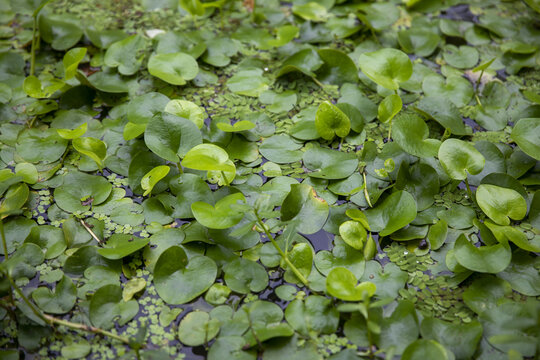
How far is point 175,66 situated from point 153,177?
61 cm

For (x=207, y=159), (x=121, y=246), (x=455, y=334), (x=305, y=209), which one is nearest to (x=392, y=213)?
(x=305, y=209)

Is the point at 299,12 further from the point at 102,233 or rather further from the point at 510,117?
the point at 102,233

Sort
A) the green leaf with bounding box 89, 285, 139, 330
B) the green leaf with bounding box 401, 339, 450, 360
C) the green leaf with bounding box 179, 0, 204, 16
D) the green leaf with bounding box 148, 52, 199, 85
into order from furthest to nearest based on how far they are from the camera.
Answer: the green leaf with bounding box 179, 0, 204, 16, the green leaf with bounding box 148, 52, 199, 85, the green leaf with bounding box 89, 285, 139, 330, the green leaf with bounding box 401, 339, 450, 360

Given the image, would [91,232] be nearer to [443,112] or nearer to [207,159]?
[207,159]

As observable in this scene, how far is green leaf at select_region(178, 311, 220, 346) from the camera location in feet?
4.14

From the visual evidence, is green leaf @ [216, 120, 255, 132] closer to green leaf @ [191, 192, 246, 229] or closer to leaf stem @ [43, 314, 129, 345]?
green leaf @ [191, 192, 246, 229]

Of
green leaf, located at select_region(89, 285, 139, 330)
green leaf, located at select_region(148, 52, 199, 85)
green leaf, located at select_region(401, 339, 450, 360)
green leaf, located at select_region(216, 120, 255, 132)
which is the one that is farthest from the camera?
green leaf, located at select_region(148, 52, 199, 85)

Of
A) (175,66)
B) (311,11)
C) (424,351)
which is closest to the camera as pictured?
(424,351)

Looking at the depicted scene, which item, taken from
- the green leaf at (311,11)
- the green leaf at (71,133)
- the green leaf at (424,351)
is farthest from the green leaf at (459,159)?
the green leaf at (71,133)

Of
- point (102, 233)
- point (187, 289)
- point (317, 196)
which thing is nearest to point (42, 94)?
point (102, 233)

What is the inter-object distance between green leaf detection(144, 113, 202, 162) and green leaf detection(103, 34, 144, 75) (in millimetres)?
500

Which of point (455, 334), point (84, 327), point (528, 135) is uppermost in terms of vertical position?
point (528, 135)

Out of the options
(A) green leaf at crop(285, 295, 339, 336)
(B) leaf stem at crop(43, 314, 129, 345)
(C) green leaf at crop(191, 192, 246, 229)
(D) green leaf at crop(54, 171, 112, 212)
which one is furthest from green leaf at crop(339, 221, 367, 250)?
(D) green leaf at crop(54, 171, 112, 212)

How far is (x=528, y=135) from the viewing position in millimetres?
1614
